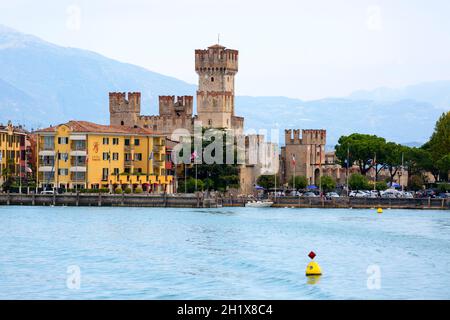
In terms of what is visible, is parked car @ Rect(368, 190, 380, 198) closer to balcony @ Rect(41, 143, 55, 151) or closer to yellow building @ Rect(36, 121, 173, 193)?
yellow building @ Rect(36, 121, 173, 193)

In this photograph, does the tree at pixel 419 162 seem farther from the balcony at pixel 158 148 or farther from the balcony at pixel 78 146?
the balcony at pixel 78 146

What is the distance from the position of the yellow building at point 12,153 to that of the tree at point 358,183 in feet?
123

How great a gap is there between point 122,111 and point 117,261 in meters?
82.3

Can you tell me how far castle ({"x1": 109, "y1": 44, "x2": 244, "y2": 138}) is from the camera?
142 meters

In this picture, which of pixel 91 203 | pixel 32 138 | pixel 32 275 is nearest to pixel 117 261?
pixel 32 275

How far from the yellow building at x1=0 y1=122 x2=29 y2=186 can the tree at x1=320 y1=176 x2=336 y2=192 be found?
107ft

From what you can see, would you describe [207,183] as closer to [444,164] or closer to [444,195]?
[444,195]

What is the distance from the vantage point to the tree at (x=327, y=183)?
14100 centimetres

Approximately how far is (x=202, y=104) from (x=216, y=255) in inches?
3049

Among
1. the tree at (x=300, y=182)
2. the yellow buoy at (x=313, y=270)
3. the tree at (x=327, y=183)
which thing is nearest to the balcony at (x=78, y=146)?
the tree at (x=300, y=182)

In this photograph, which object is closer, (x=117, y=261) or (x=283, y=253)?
(x=117, y=261)

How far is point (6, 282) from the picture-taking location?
53.3 metres

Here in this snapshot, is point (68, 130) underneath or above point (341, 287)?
above
